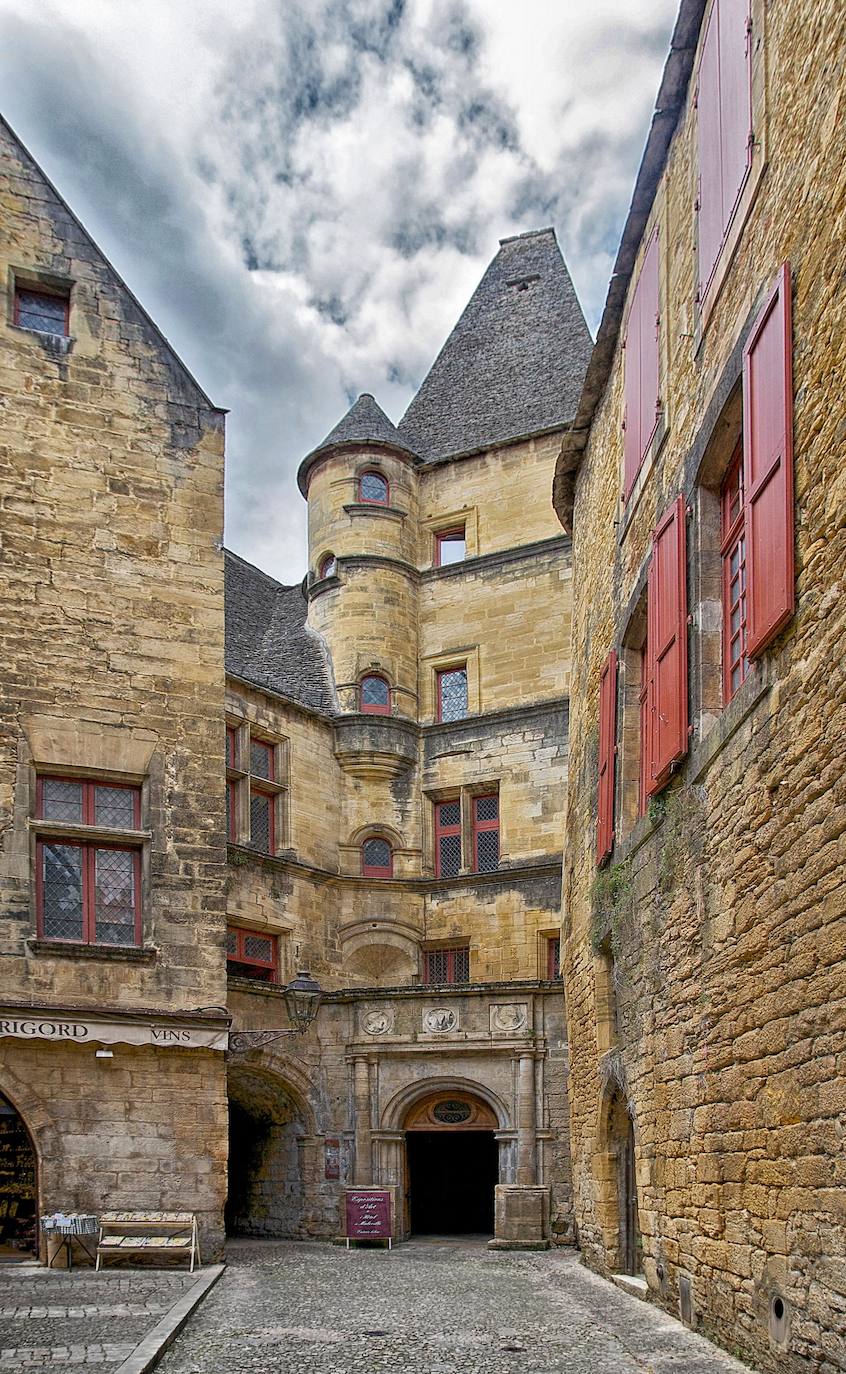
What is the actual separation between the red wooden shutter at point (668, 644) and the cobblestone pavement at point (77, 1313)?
4.27 meters

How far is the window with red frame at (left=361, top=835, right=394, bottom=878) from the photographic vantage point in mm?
19828

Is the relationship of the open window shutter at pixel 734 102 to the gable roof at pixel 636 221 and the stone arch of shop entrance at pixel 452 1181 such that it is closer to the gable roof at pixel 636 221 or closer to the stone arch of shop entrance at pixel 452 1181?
the gable roof at pixel 636 221

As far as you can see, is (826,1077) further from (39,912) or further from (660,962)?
(39,912)

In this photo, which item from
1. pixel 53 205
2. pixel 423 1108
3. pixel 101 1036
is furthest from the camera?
pixel 423 1108

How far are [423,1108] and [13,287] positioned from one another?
9.53 meters

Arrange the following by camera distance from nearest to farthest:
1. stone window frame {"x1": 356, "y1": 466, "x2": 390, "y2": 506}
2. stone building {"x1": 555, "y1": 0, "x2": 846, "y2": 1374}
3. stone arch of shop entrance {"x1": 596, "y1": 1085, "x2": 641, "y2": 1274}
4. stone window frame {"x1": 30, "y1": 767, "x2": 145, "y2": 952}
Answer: stone building {"x1": 555, "y1": 0, "x2": 846, "y2": 1374}
stone arch of shop entrance {"x1": 596, "y1": 1085, "x2": 641, "y2": 1274}
stone window frame {"x1": 30, "y1": 767, "x2": 145, "y2": 952}
stone window frame {"x1": 356, "y1": 466, "x2": 390, "y2": 506}

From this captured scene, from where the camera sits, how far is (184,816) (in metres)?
13.3

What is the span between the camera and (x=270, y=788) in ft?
60.8

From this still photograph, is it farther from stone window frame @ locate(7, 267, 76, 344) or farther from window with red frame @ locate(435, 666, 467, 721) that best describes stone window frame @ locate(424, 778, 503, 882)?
stone window frame @ locate(7, 267, 76, 344)

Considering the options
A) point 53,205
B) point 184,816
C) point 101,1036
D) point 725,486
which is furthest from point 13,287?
point 725,486

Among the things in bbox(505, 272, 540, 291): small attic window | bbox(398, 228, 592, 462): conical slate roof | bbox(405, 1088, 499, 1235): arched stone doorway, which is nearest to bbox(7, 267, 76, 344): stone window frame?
bbox(398, 228, 592, 462): conical slate roof

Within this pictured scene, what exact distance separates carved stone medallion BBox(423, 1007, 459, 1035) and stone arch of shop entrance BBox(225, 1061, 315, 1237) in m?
1.55

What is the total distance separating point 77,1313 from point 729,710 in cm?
582

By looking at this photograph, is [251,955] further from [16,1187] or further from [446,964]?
[16,1187]
